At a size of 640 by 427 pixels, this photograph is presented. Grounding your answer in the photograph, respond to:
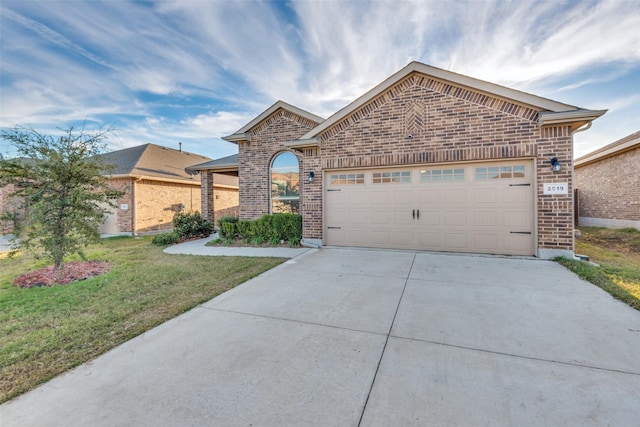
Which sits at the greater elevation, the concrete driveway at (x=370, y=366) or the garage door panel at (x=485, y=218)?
the garage door panel at (x=485, y=218)

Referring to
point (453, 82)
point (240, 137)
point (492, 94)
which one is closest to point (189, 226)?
point (240, 137)

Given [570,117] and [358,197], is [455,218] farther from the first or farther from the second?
[570,117]

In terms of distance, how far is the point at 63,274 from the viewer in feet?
19.0

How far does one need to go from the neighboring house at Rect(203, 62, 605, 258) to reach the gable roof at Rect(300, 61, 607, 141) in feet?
0.07

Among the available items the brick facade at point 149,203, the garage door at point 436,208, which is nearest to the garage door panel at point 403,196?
the garage door at point 436,208

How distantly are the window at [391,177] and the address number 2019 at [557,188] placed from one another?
314 centimetres

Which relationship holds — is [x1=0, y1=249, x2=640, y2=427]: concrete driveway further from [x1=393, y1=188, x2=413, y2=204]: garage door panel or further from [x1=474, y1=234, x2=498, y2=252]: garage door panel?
[x1=393, y1=188, x2=413, y2=204]: garage door panel

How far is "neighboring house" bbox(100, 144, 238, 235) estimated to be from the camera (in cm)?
1320

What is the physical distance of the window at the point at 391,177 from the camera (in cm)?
766

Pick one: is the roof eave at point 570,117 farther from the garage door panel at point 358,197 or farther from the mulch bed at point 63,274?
the mulch bed at point 63,274

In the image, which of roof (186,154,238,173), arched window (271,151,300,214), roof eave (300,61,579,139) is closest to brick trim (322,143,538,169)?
roof eave (300,61,579,139)

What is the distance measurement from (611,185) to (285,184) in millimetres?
14817

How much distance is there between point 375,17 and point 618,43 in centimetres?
642

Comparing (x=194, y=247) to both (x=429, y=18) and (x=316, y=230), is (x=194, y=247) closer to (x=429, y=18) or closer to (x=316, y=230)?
(x=316, y=230)
